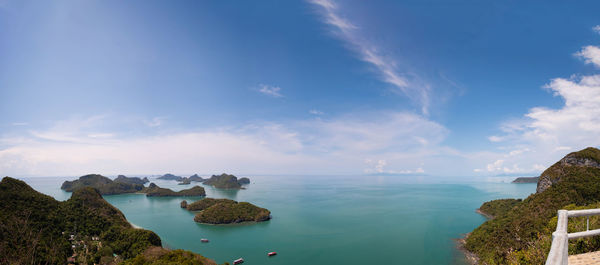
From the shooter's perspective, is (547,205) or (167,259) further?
(547,205)

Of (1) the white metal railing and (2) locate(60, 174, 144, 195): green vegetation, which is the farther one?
(2) locate(60, 174, 144, 195): green vegetation

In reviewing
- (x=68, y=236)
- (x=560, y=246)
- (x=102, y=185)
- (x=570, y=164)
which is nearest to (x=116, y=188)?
(x=102, y=185)

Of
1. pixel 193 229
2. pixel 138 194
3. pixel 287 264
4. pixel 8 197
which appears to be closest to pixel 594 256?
pixel 287 264

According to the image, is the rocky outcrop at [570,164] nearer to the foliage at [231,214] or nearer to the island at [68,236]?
the foliage at [231,214]

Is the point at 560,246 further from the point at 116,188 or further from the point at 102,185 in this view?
the point at 102,185

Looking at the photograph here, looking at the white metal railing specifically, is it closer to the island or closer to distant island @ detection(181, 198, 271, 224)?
the island

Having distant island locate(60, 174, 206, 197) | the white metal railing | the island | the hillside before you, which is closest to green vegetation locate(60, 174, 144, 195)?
distant island locate(60, 174, 206, 197)
